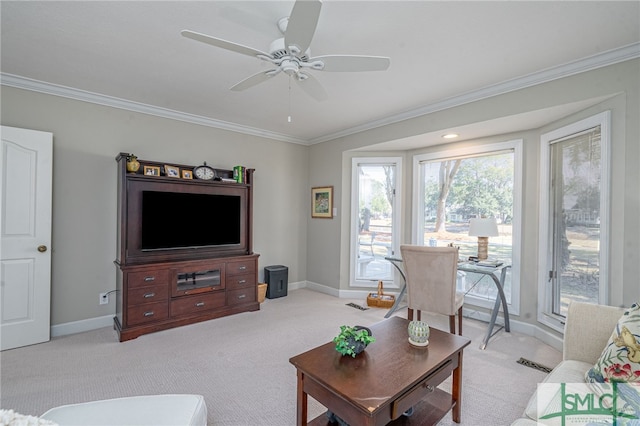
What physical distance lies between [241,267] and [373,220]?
2.07 metres

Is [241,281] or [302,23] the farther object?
[241,281]

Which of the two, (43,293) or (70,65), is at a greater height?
(70,65)

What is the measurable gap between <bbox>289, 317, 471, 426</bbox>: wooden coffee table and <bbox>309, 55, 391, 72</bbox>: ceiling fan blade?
1.74 metres

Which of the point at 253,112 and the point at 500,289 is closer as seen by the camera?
the point at 500,289

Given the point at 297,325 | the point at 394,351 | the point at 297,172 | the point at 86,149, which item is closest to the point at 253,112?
the point at 297,172

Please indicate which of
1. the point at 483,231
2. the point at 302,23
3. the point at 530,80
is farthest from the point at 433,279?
the point at 302,23

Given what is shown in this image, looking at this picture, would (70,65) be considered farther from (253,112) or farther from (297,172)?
(297,172)

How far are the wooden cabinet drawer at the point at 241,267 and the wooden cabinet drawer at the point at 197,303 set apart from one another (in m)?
0.28

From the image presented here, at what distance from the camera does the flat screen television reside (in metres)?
3.29

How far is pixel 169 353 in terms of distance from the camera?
277cm

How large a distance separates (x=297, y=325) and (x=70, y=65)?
10.9 ft

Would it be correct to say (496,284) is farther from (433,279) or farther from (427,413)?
(427,413)

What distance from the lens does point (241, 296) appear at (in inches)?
153

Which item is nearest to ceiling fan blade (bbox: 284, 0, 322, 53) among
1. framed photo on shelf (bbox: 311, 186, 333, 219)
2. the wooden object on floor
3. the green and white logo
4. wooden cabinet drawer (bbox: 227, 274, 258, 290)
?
the green and white logo
